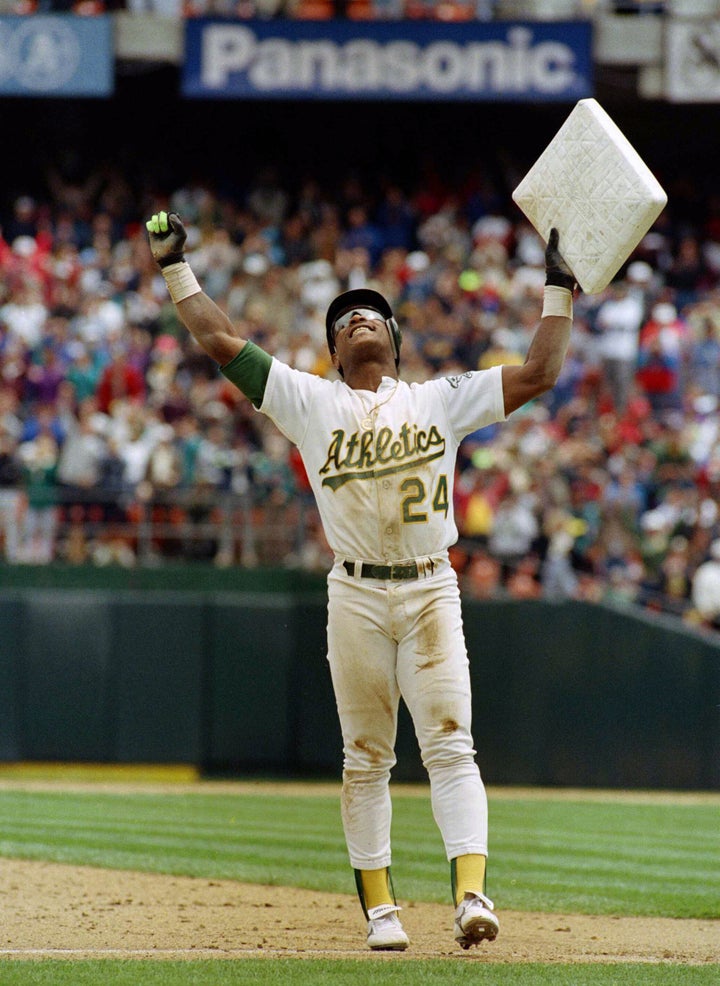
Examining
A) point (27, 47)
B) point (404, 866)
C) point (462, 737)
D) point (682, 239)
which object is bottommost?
point (404, 866)

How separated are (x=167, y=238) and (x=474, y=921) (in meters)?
2.35

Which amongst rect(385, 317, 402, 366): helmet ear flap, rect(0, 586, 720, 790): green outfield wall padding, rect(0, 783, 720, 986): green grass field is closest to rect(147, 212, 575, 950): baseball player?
rect(385, 317, 402, 366): helmet ear flap

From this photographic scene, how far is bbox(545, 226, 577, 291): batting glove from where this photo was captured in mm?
5086

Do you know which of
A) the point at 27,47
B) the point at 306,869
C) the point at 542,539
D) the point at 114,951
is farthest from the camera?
the point at 27,47

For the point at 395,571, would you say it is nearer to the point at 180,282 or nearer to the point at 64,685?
the point at 180,282

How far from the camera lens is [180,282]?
511 centimetres

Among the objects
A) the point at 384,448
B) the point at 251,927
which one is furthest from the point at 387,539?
the point at 251,927

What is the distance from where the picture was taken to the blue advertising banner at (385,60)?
20.0 meters

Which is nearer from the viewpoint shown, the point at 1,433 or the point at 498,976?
the point at 498,976

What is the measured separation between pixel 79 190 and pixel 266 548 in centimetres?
799

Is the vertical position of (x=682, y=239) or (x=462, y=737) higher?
(x=682, y=239)

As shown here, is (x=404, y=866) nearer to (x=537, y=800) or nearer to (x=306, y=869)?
(x=306, y=869)

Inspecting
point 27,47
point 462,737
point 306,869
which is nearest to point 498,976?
point 462,737

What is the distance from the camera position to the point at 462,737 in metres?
4.96
